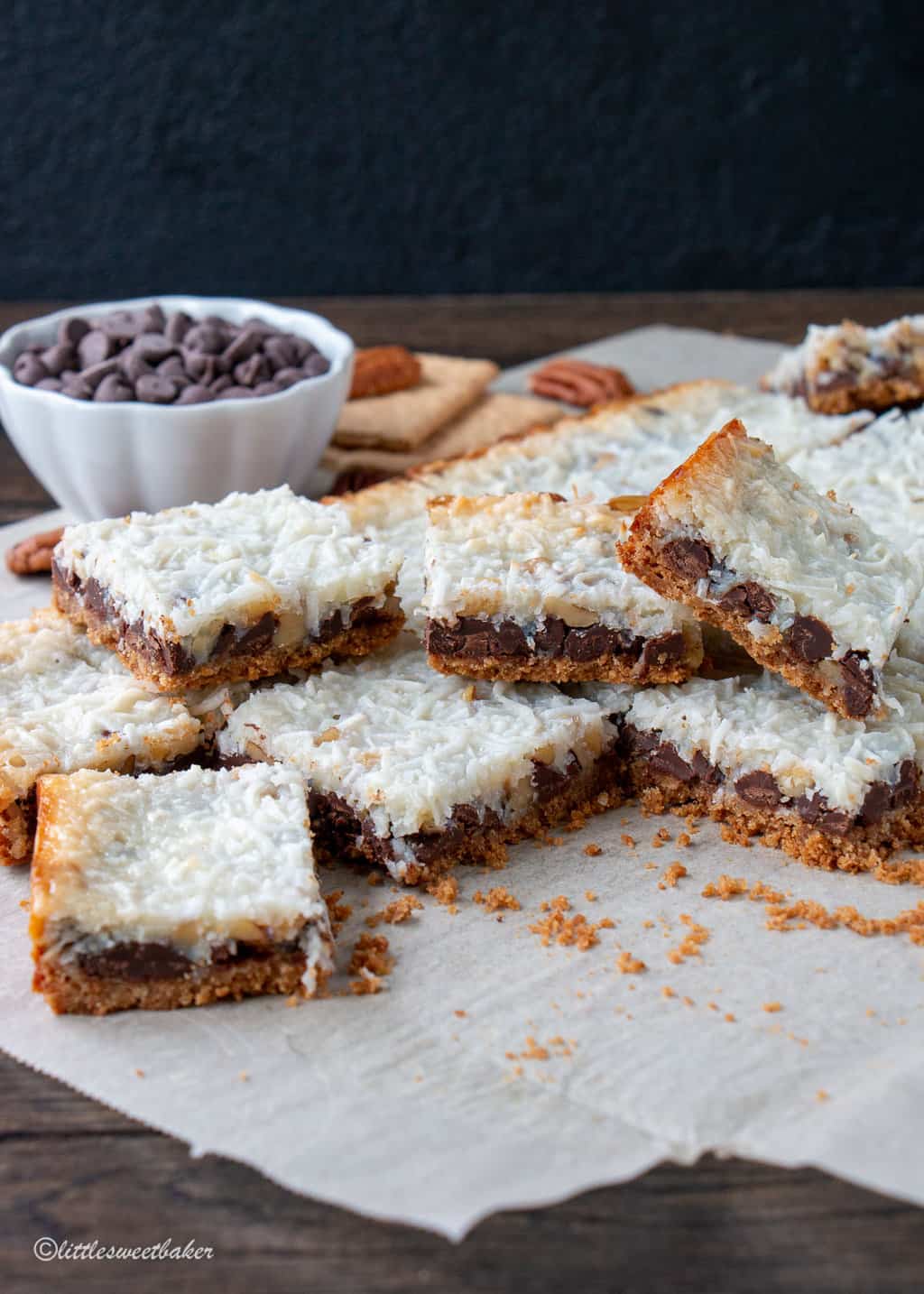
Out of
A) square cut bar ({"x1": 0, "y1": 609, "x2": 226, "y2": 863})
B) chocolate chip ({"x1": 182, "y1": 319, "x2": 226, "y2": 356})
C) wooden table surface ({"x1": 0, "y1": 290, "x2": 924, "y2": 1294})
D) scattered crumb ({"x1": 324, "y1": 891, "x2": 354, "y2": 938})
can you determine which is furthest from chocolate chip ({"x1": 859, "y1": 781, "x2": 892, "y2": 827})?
chocolate chip ({"x1": 182, "y1": 319, "x2": 226, "y2": 356})

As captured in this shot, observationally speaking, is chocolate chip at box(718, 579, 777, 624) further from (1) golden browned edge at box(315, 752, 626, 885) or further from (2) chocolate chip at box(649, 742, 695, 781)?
(1) golden browned edge at box(315, 752, 626, 885)

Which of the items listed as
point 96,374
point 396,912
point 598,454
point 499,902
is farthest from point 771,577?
point 96,374

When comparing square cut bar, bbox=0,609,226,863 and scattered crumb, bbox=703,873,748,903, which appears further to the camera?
Result: square cut bar, bbox=0,609,226,863

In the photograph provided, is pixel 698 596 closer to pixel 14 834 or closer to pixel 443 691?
pixel 443 691

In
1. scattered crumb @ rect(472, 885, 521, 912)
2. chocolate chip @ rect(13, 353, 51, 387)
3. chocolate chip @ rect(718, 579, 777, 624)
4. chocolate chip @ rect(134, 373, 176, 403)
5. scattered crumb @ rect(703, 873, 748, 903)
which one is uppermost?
chocolate chip @ rect(718, 579, 777, 624)

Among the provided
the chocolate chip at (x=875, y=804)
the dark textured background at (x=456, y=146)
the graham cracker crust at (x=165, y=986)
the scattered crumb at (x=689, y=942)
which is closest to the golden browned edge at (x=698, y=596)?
the chocolate chip at (x=875, y=804)

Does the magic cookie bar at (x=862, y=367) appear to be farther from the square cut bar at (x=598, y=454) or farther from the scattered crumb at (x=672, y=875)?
the scattered crumb at (x=672, y=875)

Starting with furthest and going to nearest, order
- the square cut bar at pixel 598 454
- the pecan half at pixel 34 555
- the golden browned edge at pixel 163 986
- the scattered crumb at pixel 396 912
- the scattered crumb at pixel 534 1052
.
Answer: the pecan half at pixel 34 555 → the square cut bar at pixel 598 454 → the scattered crumb at pixel 396 912 → the golden browned edge at pixel 163 986 → the scattered crumb at pixel 534 1052
